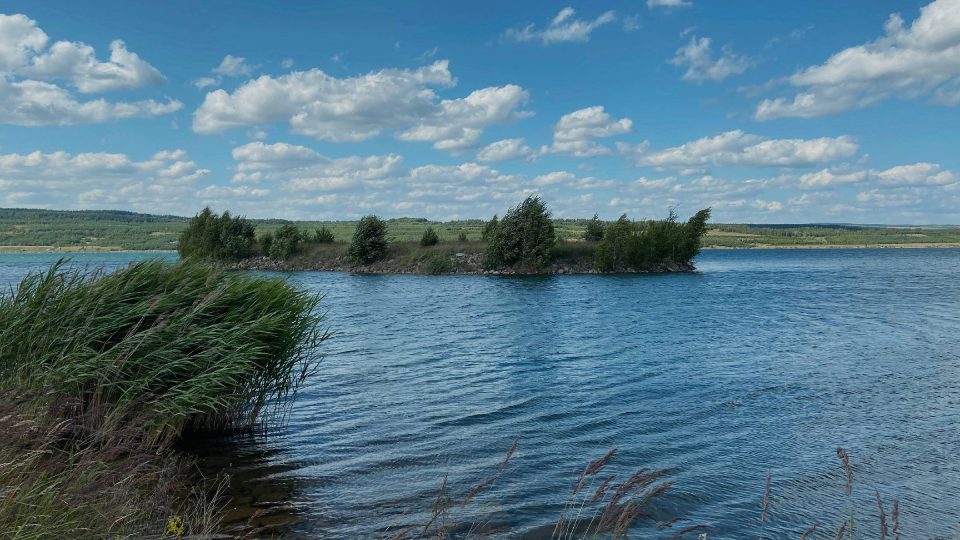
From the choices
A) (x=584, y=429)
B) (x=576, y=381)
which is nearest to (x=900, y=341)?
(x=576, y=381)

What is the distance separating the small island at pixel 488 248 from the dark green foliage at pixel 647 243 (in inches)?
5.3

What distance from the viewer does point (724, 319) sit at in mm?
39250

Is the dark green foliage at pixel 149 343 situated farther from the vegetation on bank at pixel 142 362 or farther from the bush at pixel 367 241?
the bush at pixel 367 241

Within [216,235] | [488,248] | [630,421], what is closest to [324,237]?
[216,235]

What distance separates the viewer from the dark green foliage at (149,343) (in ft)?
35.1

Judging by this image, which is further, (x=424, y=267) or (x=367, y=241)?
(x=367, y=241)

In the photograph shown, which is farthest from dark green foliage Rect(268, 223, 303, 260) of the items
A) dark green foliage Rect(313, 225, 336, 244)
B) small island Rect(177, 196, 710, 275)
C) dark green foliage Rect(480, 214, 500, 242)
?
dark green foliage Rect(480, 214, 500, 242)

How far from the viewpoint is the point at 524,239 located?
8275cm

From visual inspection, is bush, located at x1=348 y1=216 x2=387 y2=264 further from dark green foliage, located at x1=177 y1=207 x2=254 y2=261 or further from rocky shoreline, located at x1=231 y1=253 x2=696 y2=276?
dark green foliage, located at x1=177 y1=207 x2=254 y2=261

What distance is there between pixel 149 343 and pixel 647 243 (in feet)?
264

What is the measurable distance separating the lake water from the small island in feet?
152

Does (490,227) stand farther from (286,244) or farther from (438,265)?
(286,244)

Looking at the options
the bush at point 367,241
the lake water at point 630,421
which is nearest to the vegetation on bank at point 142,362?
the lake water at point 630,421

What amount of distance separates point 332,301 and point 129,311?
37.3 meters
